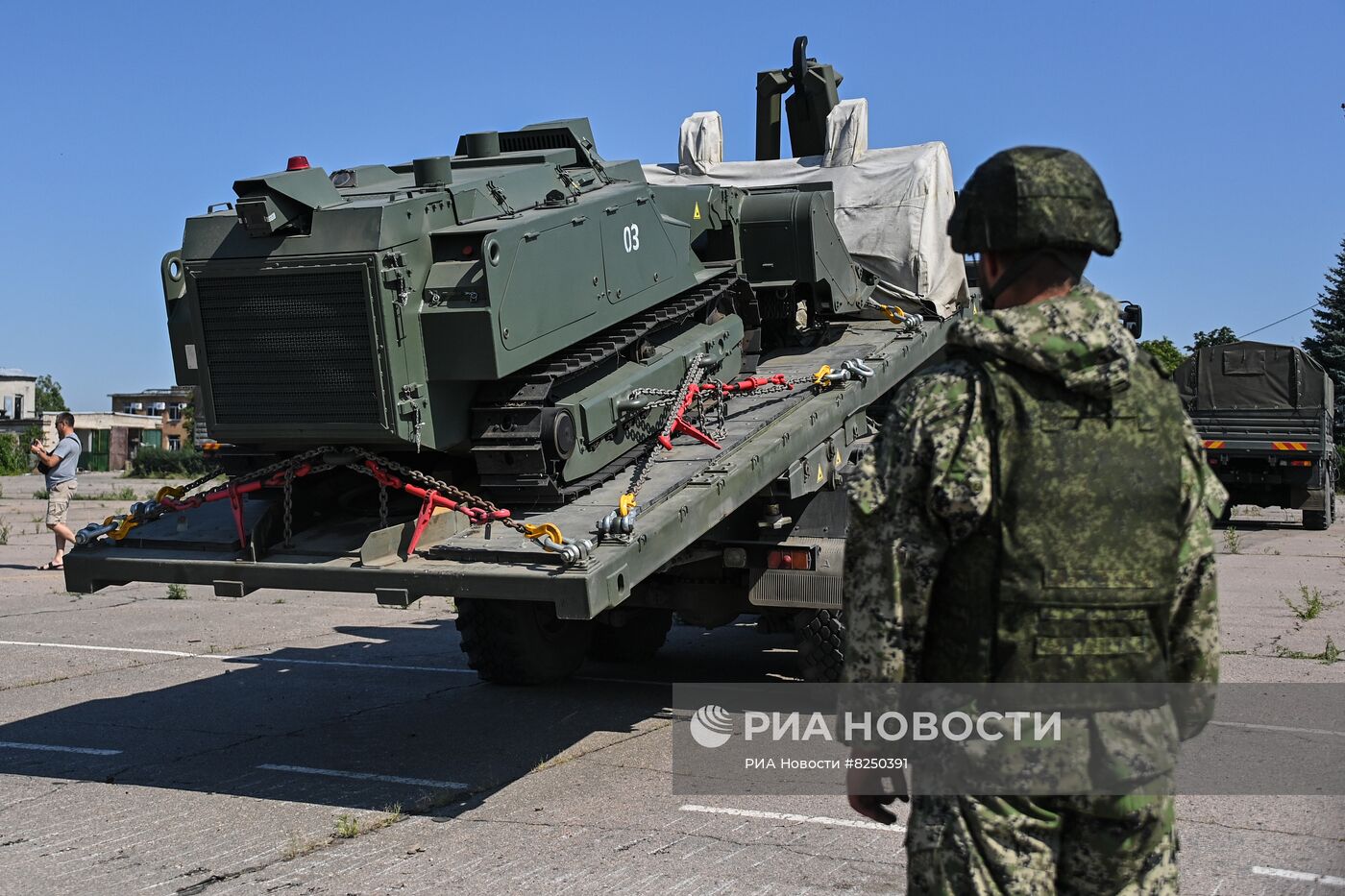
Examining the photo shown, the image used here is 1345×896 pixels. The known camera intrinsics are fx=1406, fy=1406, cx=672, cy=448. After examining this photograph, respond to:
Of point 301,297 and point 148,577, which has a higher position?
point 301,297

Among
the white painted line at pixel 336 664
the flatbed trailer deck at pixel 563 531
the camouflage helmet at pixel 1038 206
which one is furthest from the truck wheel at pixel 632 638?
the camouflage helmet at pixel 1038 206

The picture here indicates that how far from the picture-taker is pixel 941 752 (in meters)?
2.86

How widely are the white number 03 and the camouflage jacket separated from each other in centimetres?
522

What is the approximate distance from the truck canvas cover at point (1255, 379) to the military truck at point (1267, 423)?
0.05 feet

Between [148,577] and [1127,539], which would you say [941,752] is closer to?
[1127,539]

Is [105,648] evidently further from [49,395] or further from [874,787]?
[49,395]

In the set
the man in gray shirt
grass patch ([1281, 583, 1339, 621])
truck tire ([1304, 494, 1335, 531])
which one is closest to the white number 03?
grass patch ([1281, 583, 1339, 621])

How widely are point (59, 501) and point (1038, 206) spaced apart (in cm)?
1486

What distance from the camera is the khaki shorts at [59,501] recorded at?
50.7 ft

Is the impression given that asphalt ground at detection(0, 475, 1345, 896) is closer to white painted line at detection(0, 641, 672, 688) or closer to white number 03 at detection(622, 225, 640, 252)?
white painted line at detection(0, 641, 672, 688)

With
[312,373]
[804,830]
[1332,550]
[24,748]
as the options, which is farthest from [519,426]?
[1332,550]

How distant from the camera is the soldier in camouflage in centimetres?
280

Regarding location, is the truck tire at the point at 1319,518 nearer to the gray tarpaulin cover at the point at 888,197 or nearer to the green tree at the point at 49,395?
the gray tarpaulin cover at the point at 888,197

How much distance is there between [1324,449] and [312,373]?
1830 cm
